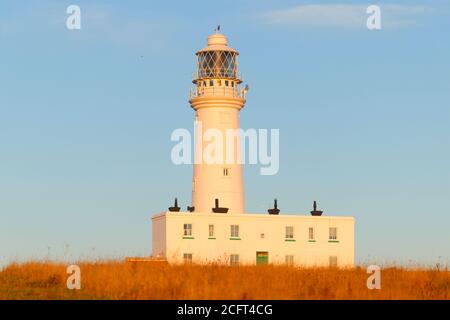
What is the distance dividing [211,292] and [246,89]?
1467 inches

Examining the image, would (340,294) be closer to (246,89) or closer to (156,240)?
(156,240)

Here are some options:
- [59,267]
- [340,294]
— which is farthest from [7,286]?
[340,294]

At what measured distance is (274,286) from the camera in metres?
25.0

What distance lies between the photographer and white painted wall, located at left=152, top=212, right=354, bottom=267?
52.9 metres

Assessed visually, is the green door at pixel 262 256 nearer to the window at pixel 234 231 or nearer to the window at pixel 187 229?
the window at pixel 234 231

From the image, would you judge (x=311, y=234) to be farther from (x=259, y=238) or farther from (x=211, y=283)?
(x=211, y=283)

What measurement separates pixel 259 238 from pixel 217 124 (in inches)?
295

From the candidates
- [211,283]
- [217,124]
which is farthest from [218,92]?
[211,283]

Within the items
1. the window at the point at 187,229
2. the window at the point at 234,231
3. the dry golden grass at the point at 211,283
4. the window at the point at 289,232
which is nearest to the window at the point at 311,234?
the window at the point at 289,232

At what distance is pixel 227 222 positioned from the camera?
178 feet

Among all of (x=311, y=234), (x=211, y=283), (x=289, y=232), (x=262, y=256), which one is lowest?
(x=211, y=283)

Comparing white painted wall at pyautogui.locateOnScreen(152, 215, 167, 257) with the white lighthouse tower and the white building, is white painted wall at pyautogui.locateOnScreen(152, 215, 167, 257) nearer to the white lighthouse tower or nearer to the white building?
the white building

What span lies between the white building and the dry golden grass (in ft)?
69.0

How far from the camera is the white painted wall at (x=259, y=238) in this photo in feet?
174
